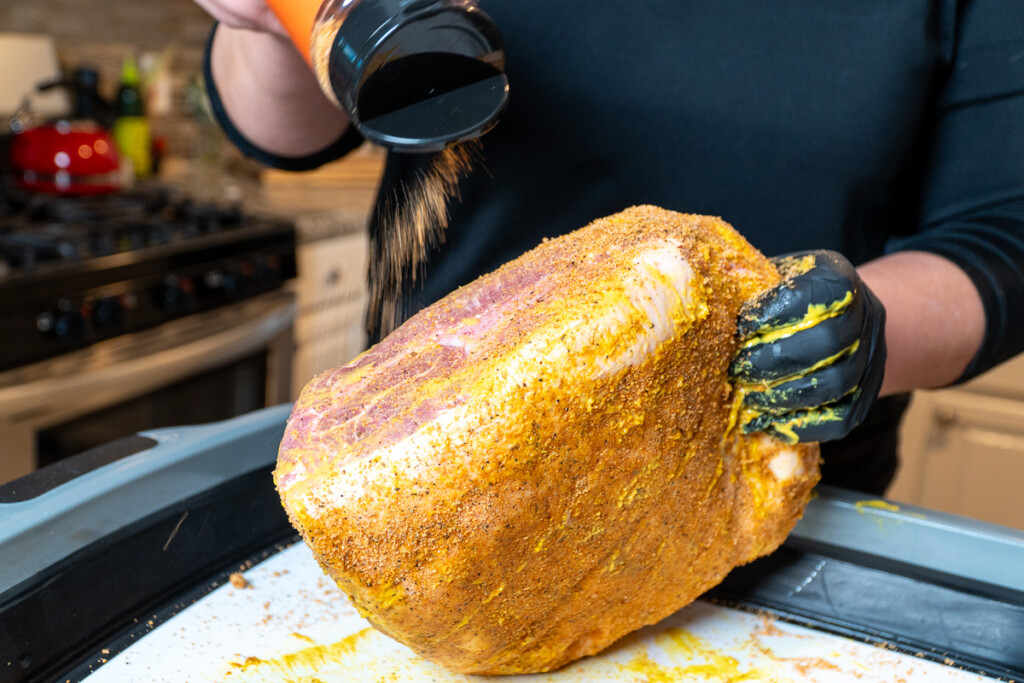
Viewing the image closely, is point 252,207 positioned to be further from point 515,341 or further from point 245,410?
point 515,341

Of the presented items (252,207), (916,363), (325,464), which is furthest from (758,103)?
(252,207)

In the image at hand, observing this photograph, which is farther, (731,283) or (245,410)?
(245,410)

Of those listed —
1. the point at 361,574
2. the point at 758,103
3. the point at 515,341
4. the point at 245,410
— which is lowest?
the point at 245,410

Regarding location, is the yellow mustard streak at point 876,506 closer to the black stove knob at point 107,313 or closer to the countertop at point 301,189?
the black stove knob at point 107,313

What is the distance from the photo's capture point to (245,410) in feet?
6.76

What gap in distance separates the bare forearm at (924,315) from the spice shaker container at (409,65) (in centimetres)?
44

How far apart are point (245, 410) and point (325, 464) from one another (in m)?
1.52

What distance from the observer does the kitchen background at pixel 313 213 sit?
210 centimetres

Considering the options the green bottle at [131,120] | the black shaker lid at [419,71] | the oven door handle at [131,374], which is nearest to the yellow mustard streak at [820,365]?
the black shaker lid at [419,71]

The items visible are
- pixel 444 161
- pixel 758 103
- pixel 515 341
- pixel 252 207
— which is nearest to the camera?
pixel 515 341

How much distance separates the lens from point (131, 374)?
1.65 metres

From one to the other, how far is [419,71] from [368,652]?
47 centimetres

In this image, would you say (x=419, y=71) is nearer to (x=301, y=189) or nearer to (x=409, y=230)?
(x=409, y=230)

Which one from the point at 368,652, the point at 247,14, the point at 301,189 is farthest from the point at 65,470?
the point at 301,189
